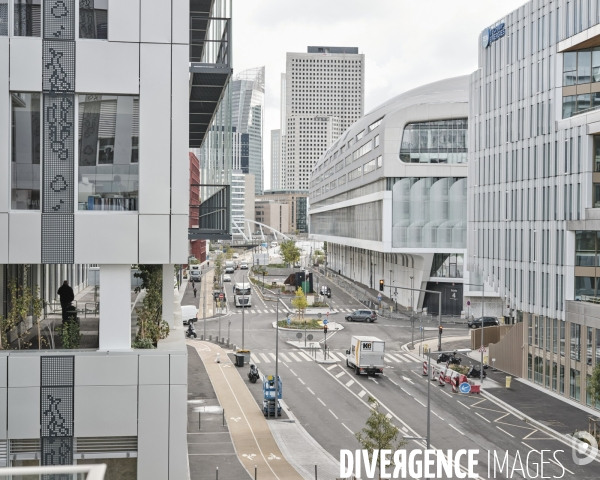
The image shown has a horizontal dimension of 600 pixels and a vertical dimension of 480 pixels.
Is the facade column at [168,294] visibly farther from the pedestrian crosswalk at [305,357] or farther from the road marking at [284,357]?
the road marking at [284,357]

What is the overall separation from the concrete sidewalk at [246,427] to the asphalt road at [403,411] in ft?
7.75

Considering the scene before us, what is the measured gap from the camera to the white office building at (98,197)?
56.2 feet

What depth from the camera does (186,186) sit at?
58.7ft

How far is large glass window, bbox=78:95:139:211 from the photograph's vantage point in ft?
57.5

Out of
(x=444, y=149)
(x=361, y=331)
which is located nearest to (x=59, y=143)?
(x=361, y=331)

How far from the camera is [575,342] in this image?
4466 cm

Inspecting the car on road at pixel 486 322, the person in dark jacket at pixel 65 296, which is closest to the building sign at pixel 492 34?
the car on road at pixel 486 322

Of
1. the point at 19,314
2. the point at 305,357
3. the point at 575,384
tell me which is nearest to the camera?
the point at 19,314

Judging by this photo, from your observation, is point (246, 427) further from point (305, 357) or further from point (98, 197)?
point (98, 197)

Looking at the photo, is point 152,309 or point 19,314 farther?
point 152,309

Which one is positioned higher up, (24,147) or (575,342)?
(24,147)

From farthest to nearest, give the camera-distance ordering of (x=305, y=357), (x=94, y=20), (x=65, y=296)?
(x=305, y=357) < (x=65, y=296) < (x=94, y=20)

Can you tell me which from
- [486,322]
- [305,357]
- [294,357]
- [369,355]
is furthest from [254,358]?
[486,322]

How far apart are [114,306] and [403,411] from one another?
26734 millimetres
